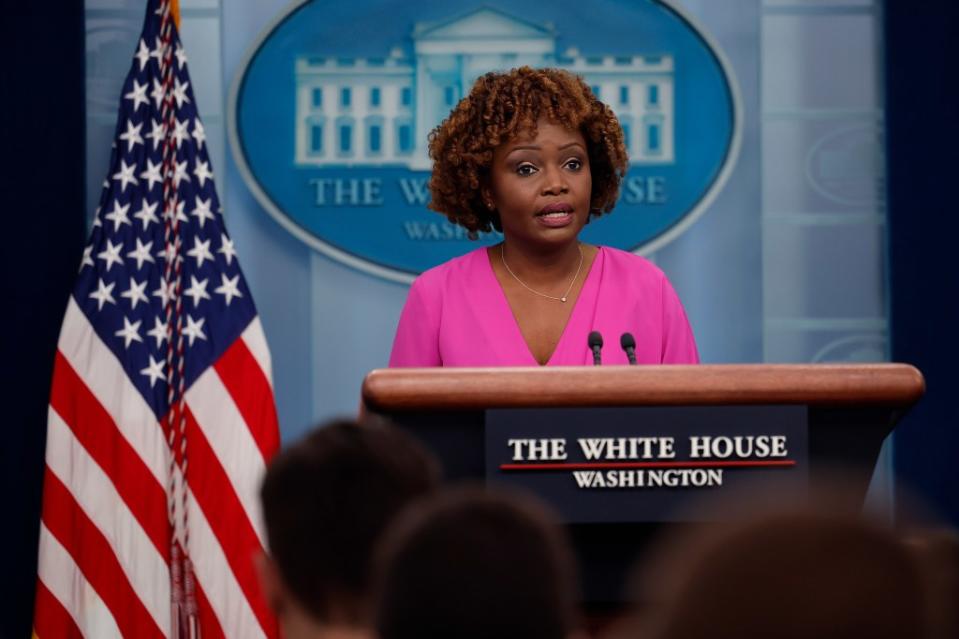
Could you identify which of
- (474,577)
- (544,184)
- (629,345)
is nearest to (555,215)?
(544,184)

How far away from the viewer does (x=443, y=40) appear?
4312mm

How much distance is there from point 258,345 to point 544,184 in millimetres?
1387

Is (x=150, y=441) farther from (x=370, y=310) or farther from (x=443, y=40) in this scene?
(x=443, y=40)

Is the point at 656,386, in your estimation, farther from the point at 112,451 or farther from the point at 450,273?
the point at 112,451

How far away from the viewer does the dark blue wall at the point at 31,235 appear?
4.05m

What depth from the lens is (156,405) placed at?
399 centimetres

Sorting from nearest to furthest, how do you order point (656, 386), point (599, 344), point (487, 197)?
point (656, 386) → point (599, 344) → point (487, 197)

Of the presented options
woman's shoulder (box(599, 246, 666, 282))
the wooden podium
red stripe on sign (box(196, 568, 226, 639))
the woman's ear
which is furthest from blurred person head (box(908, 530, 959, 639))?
red stripe on sign (box(196, 568, 226, 639))

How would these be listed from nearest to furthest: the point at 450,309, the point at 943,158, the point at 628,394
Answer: the point at 628,394 → the point at 450,309 → the point at 943,158

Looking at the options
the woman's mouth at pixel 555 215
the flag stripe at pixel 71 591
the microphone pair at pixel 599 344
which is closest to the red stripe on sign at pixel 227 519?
the flag stripe at pixel 71 591

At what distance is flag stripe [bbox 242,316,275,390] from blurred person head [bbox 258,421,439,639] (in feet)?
9.04

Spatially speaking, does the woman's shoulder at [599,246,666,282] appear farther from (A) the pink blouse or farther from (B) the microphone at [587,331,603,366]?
(B) the microphone at [587,331,603,366]

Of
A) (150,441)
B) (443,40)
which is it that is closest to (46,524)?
(150,441)

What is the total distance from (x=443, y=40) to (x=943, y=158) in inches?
58.9
